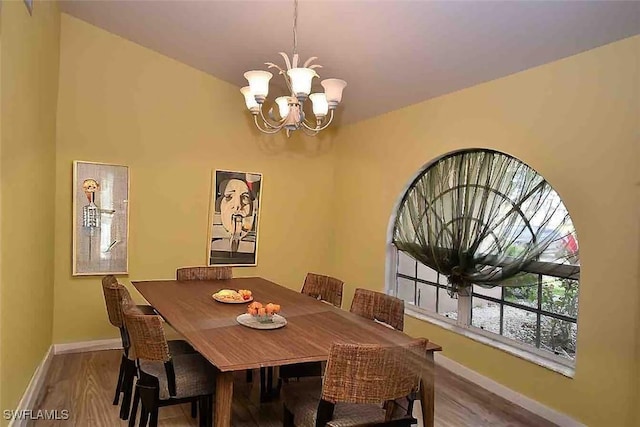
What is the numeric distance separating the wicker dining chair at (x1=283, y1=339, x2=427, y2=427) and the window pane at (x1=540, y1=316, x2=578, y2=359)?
5.06 ft

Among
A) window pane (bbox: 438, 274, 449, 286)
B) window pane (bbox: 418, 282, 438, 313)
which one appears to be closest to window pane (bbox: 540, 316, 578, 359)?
window pane (bbox: 438, 274, 449, 286)

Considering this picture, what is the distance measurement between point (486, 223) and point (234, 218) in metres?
2.54

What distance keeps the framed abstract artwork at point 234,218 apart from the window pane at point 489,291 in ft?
7.68

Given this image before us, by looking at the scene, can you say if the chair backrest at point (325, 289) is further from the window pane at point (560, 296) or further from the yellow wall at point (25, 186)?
the yellow wall at point (25, 186)

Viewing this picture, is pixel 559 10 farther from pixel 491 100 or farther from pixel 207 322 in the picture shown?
pixel 207 322

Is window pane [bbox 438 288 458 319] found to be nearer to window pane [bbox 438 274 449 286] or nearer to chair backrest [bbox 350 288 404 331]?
window pane [bbox 438 274 449 286]

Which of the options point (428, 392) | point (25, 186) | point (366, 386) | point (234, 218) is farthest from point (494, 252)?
point (25, 186)

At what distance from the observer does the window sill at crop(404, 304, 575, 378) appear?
122 inches

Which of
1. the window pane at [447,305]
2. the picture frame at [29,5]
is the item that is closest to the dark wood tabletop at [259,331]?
the window pane at [447,305]

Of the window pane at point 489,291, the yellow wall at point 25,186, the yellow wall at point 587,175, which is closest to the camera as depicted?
the yellow wall at point 25,186

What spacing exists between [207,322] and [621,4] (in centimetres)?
270

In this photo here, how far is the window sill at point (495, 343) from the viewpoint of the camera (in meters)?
3.09

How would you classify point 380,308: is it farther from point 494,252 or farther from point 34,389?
point 34,389

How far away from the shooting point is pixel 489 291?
12.4 ft
